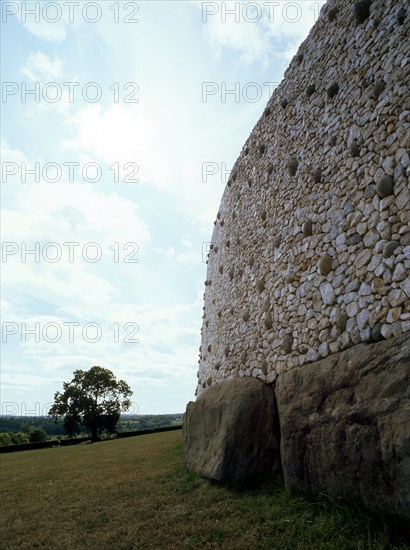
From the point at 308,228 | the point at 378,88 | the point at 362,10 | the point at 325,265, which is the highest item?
the point at 362,10

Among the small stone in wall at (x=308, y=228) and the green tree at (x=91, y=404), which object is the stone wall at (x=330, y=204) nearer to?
the small stone in wall at (x=308, y=228)

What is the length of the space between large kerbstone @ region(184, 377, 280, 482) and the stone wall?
1.68 feet

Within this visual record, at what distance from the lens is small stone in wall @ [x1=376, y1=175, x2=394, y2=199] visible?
15.7 ft

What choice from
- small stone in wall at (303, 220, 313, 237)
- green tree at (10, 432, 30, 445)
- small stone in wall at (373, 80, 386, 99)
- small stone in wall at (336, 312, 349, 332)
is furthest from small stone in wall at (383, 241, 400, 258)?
green tree at (10, 432, 30, 445)

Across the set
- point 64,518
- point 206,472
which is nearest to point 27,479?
point 64,518

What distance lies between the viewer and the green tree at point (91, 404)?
4684 centimetres

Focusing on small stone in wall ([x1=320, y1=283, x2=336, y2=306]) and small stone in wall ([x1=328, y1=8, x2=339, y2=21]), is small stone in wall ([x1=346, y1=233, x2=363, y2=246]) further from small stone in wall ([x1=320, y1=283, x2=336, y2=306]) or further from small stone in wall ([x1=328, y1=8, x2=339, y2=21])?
small stone in wall ([x1=328, y1=8, x2=339, y2=21])

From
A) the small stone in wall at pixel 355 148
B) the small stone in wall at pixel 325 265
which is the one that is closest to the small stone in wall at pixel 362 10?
the small stone in wall at pixel 355 148

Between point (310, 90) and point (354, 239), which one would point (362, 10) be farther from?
point (354, 239)

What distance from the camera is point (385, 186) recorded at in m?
4.83

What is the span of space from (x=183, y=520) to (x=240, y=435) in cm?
151

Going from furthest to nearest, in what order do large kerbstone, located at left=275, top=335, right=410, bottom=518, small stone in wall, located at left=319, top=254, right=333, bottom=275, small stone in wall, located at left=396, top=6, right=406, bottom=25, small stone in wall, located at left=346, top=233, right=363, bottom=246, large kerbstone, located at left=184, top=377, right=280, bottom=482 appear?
1. large kerbstone, located at left=184, top=377, right=280, bottom=482
2. small stone in wall, located at left=319, top=254, right=333, bottom=275
3. small stone in wall, located at left=346, top=233, right=363, bottom=246
4. small stone in wall, located at left=396, top=6, right=406, bottom=25
5. large kerbstone, located at left=275, top=335, right=410, bottom=518

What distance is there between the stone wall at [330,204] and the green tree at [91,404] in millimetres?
43081

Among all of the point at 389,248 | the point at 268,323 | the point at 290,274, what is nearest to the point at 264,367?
the point at 268,323
